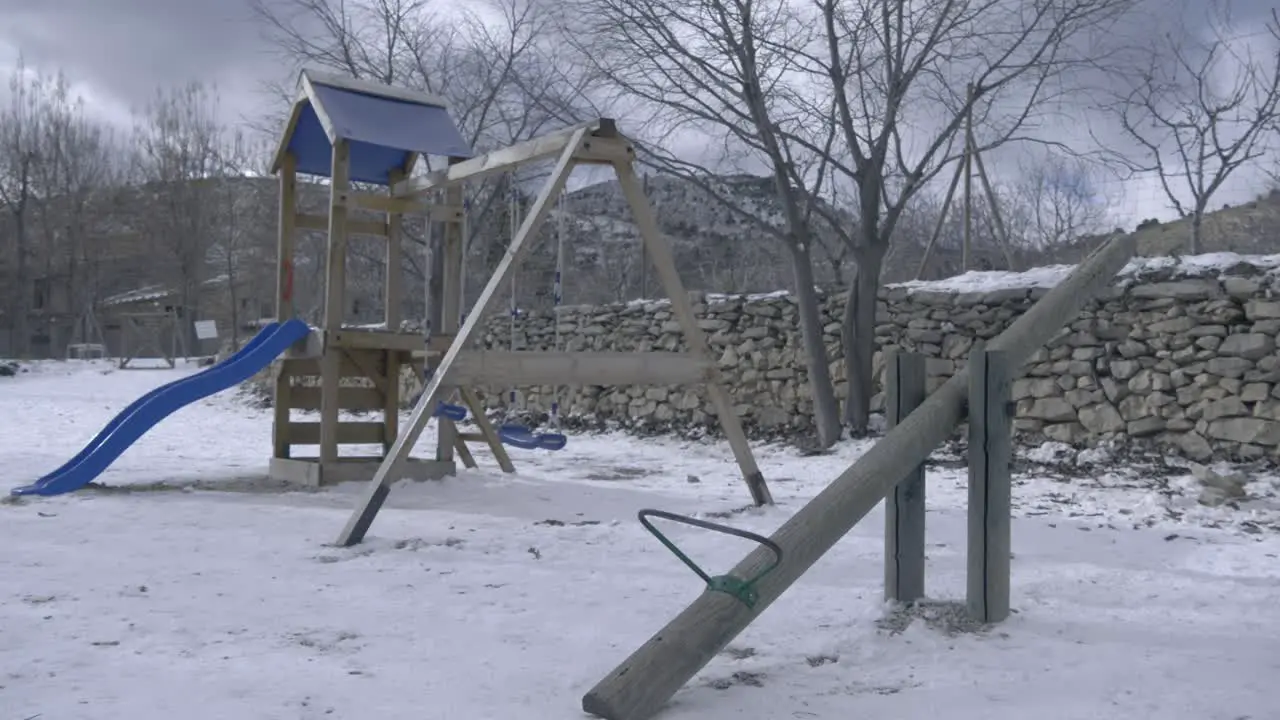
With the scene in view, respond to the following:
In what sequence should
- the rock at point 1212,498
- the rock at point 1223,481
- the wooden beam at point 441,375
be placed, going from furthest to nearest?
the rock at point 1223,481, the rock at point 1212,498, the wooden beam at point 441,375

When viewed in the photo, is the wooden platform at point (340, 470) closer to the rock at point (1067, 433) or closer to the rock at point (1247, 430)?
the rock at point (1067, 433)

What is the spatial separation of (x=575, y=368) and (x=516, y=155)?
121 cm

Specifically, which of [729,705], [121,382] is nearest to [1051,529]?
[729,705]

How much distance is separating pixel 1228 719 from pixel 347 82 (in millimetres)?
6665

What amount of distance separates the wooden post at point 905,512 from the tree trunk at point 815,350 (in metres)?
5.75

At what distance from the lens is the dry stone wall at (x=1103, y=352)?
7.52 metres

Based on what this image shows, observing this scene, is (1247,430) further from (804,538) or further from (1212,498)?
(804,538)

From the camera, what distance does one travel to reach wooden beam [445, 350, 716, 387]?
5.18m

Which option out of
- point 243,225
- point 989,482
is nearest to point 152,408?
point 989,482

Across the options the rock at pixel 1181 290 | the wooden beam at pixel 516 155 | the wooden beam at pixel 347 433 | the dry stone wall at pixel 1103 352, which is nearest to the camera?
the wooden beam at pixel 516 155

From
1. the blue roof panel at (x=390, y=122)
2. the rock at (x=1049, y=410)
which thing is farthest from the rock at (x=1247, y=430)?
the blue roof panel at (x=390, y=122)

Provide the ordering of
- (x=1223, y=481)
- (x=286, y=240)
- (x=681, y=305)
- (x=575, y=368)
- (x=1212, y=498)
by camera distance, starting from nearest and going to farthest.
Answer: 1. (x=575, y=368)
2. (x=681, y=305)
3. (x=1212, y=498)
4. (x=1223, y=481)
5. (x=286, y=240)

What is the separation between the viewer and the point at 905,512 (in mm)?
3625

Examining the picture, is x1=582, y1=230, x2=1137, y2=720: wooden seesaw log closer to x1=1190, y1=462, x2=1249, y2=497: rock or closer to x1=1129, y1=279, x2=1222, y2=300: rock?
x1=1190, y1=462, x2=1249, y2=497: rock
